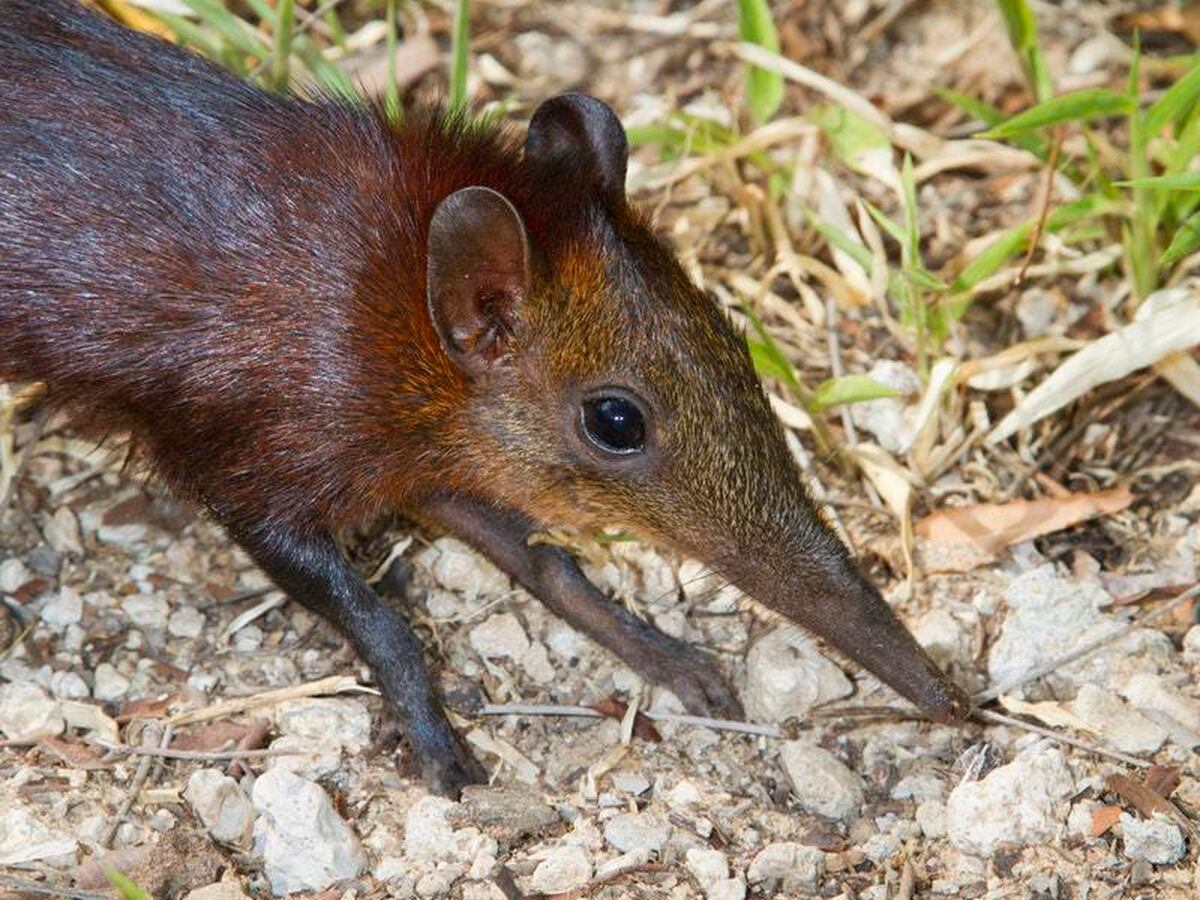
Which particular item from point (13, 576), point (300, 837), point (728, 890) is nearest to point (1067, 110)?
point (728, 890)

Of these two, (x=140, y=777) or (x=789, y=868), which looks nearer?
(x=789, y=868)

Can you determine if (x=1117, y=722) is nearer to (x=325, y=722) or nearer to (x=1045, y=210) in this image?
(x=1045, y=210)

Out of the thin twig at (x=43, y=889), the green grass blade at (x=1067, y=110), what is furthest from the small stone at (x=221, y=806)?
the green grass blade at (x=1067, y=110)

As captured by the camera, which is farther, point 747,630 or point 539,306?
point 747,630

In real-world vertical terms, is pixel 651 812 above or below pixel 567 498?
below

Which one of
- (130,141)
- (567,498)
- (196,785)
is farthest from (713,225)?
(196,785)

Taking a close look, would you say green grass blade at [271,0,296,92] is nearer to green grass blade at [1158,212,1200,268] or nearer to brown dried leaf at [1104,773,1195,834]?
green grass blade at [1158,212,1200,268]

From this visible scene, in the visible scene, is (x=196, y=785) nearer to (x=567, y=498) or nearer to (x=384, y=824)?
(x=384, y=824)

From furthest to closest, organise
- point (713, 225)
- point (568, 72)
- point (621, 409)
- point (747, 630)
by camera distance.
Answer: point (568, 72)
point (713, 225)
point (747, 630)
point (621, 409)
